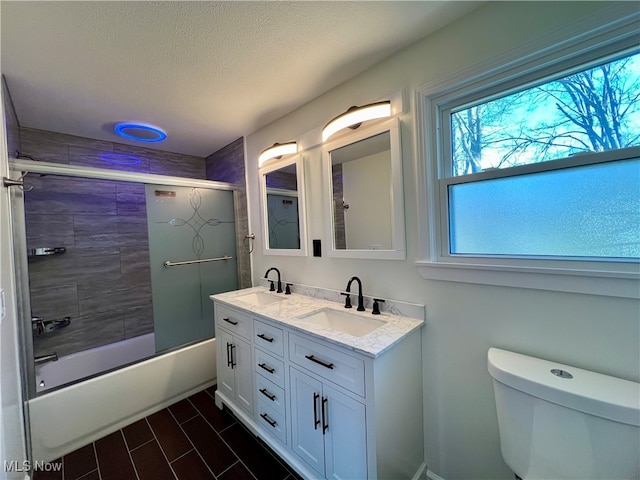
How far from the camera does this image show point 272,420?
1.50 metres

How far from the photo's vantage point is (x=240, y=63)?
1.42 metres

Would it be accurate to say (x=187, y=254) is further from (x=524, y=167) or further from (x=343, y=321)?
(x=524, y=167)

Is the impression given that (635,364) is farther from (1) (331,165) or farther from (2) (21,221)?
(2) (21,221)

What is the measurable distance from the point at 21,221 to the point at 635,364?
3026 mm

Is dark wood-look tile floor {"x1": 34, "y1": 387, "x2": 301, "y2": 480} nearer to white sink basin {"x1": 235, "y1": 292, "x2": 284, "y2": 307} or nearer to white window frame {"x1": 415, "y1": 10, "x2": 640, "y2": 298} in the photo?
white sink basin {"x1": 235, "y1": 292, "x2": 284, "y2": 307}

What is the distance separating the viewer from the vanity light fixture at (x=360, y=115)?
137 cm

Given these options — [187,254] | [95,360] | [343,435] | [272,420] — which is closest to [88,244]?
[187,254]

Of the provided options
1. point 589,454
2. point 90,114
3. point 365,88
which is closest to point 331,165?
point 365,88

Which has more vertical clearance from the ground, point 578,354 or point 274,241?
point 274,241

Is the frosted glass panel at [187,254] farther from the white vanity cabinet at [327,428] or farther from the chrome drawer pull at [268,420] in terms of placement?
the white vanity cabinet at [327,428]

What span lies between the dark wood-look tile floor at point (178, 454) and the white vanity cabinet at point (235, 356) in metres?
0.20

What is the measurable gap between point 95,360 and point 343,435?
8.18ft

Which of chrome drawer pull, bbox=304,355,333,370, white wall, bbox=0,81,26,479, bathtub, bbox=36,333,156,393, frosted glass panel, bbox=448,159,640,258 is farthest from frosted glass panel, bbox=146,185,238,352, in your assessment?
frosted glass panel, bbox=448,159,640,258

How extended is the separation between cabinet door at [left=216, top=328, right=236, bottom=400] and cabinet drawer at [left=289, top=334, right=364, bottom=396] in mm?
728
